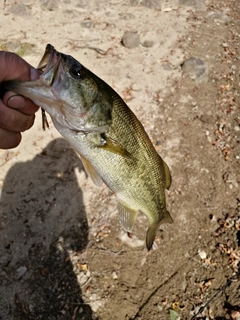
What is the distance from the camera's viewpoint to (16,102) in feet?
6.88

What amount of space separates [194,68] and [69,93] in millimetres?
4510

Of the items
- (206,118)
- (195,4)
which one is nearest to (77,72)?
(206,118)

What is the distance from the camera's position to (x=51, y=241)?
4.15 meters

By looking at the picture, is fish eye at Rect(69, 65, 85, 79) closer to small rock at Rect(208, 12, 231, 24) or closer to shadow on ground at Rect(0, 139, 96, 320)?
shadow on ground at Rect(0, 139, 96, 320)

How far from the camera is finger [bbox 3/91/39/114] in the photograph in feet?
6.80

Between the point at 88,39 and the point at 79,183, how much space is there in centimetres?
322

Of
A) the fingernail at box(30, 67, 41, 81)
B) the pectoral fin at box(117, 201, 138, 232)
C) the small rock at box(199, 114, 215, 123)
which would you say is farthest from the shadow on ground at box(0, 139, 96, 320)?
the fingernail at box(30, 67, 41, 81)

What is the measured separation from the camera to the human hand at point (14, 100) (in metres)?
2.09

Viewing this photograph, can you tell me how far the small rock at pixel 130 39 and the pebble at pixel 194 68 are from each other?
991mm

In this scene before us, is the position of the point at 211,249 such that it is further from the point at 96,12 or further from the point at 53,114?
the point at 96,12

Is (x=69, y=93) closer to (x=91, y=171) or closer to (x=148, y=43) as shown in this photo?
(x=91, y=171)

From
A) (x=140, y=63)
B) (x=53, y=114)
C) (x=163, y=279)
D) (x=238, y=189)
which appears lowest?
(x=163, y=279)

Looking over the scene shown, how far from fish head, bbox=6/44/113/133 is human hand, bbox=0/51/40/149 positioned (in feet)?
0.25

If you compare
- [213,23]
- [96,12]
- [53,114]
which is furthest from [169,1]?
[53,114]
